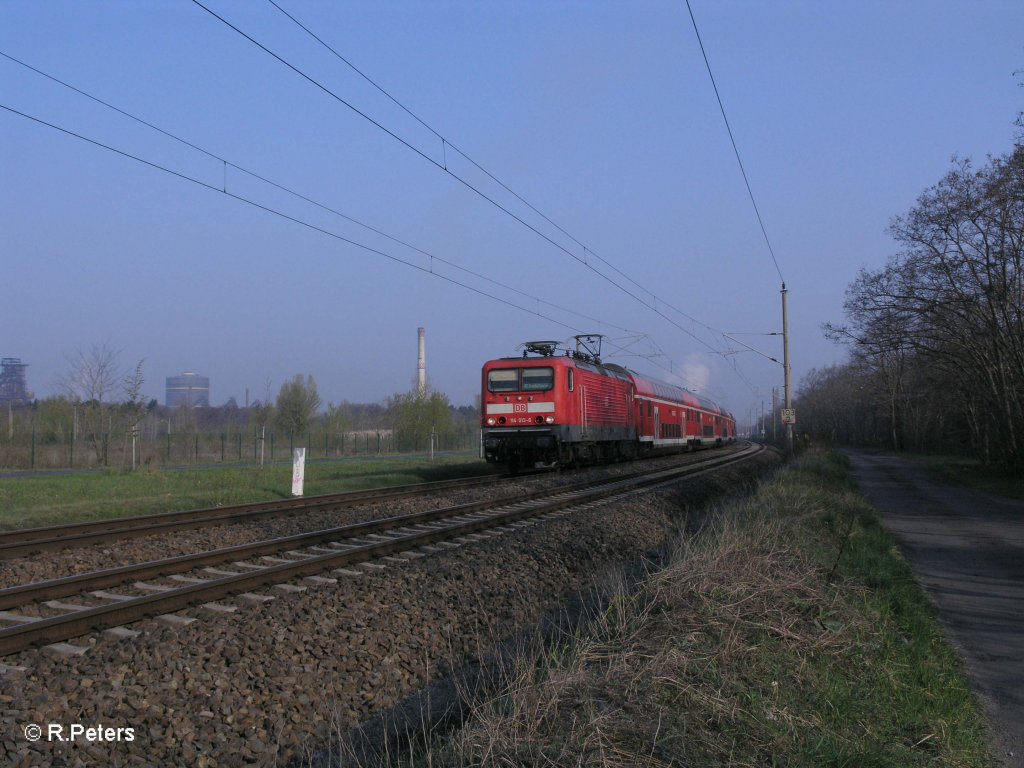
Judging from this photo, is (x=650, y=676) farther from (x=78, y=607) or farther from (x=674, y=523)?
(x=674, y=523)

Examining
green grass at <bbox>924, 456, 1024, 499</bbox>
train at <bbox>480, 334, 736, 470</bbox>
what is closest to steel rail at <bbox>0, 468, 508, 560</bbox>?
train at <bbox>480, 334, 736, 470</bbox>

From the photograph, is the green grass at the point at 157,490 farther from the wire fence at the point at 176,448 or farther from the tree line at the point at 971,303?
the tree line at the point at 971,303

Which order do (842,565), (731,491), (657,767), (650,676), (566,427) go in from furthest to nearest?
(566,427) → (731,491) → (842,565) → (650,676) → (657,767)

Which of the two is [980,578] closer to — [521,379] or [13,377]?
[521,379]

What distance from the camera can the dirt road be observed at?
5824 millimetres

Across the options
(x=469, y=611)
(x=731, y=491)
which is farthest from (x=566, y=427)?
(x=469, y=611)

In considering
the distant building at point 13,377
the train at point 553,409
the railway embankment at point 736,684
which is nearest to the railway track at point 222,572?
the railway embankment at point 736,684

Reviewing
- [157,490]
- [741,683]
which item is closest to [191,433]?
[157,490]

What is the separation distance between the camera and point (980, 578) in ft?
33.6

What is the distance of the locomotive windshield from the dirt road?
353 inches

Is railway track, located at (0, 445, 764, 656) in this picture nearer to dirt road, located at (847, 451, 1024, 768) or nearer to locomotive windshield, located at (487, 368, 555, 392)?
dirt road, located at (847, 451, 1024, 768)

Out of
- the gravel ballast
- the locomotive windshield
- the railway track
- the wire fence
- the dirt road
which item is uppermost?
the locomotive windshield

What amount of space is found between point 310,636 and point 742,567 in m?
3.56

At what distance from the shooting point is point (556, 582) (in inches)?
375
